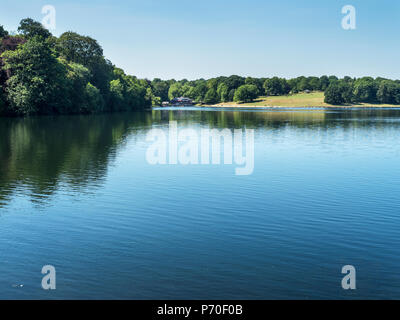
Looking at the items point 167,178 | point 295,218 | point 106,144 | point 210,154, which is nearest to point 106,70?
point 106,144

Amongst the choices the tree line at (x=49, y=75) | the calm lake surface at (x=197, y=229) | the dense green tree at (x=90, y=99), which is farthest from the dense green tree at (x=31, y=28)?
the calm lake surface at (x=197, y=229)

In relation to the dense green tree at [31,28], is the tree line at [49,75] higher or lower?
lower

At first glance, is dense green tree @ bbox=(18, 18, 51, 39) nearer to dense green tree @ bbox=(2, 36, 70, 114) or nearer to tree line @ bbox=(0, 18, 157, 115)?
tree line @ bbox=(0, 18, 157, 115)

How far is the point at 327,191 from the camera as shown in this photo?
26.4m

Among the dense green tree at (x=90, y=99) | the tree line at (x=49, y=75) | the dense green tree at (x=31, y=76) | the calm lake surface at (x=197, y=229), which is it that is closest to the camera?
the calm lake surface at (x=197, y=229)

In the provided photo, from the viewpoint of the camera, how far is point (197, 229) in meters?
18.9

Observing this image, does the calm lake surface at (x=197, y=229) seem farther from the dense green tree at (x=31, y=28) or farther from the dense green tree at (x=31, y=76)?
the dense green tree at (x=31, y=28)

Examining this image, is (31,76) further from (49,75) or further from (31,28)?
(31,28)

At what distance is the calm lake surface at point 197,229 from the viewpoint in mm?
13266

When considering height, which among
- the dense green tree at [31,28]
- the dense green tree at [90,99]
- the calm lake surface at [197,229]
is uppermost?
the dense green tree at [31,28]

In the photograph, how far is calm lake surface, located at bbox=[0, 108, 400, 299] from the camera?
13266mm

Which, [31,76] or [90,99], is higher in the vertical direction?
[31,76]

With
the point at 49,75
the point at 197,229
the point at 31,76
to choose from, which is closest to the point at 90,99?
the point at 49,75

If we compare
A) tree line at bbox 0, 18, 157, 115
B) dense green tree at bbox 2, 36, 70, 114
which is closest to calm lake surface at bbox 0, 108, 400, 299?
dense green tree at bbox 2, 36, 70, 114
